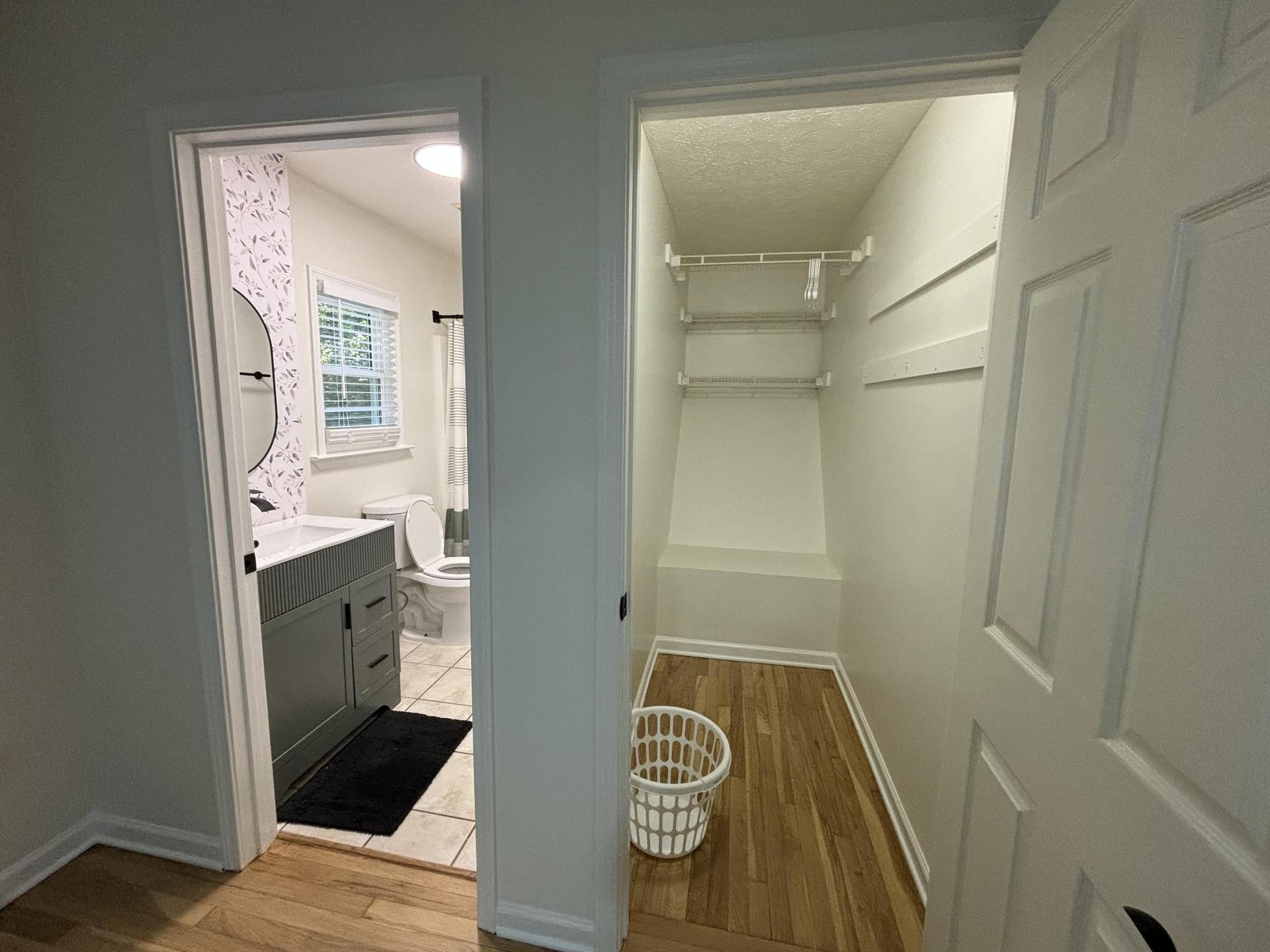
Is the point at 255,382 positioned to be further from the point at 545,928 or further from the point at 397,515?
the point at 545,928

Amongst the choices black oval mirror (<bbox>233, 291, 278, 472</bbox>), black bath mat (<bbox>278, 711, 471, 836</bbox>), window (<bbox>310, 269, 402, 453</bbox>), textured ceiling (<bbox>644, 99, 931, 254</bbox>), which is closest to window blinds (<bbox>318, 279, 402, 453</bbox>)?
window (<bbox>310, 269, 402, 453</bbox>)

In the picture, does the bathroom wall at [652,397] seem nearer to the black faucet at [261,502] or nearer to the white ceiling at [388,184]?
the white ceiling at [388,184]

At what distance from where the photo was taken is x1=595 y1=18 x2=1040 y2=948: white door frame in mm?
947

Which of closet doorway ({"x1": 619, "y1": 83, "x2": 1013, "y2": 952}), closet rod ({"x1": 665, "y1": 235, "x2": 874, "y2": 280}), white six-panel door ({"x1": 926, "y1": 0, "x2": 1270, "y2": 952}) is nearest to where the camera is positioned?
white six-panel door ({"x1": 926, "y1": 0, "x2": 1270, "y2": 952})

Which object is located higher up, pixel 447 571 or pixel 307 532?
pixel 307 532

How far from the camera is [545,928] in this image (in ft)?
4.43

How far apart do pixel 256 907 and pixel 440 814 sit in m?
0.53

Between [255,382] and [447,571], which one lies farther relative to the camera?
[447,571]

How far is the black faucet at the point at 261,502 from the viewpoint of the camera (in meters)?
2.23

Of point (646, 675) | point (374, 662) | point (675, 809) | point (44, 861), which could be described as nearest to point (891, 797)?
point (675, 809)

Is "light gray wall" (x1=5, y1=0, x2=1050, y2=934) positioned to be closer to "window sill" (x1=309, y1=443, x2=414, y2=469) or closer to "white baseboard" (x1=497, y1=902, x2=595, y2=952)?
"white baseboard" (x1=497, y1=902, x2=595, y2=952)

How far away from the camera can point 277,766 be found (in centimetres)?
179

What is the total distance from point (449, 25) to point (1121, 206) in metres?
1.25

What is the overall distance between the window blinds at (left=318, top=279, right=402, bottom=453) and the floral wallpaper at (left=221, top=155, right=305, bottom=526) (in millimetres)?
201
